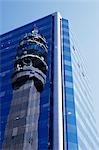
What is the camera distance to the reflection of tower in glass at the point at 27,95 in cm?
5434

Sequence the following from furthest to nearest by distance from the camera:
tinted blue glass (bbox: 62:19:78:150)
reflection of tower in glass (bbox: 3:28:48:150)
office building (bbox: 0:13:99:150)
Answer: tinted blue glass (bbox: 62:19:78:150)
office building (bbox: 0:13:99:150)
reflection of tower in glass (bbox: 3:28:48:150)

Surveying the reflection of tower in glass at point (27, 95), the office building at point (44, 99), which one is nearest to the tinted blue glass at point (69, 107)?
the office building at point (44, 99)

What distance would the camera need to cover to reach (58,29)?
8375 cm

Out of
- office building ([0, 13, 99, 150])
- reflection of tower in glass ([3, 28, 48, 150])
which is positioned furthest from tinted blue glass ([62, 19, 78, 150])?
reflection of tower in glass ([3, 28, 48, 150])

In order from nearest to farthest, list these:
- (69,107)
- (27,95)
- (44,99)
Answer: (27,95) → (69,107) → (44,99)

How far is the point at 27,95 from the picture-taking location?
59.8 m

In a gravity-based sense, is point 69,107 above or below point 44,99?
below

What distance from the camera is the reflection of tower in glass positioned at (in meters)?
54.3

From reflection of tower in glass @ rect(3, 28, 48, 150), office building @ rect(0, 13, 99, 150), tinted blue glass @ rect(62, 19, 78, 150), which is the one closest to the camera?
reflection of tower in glass @ rect(3, 28, 48, 150)

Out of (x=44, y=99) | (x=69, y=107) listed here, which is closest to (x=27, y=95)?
(x=44, y=99)

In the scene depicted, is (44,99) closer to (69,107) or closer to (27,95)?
(69,107)

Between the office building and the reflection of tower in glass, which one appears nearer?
the reflection of tower in glass

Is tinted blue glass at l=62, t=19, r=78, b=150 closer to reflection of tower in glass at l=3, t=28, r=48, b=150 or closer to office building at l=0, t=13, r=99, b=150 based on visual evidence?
office building at l=0, t=13, r=99, b=150

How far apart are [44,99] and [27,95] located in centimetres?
665
